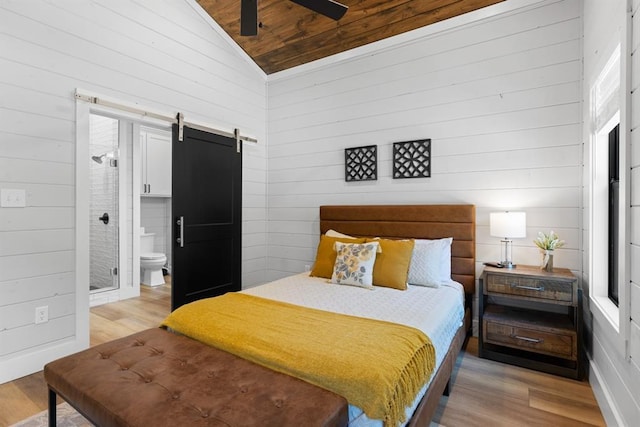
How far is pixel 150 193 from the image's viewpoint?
16.8 ft

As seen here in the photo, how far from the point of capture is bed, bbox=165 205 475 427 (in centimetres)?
161

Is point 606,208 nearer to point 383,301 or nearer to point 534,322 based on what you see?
point 534,322

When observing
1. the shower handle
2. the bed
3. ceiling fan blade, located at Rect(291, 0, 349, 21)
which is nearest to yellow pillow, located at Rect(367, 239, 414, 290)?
the bed

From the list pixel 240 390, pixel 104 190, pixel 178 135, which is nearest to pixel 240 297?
pixel 240 390

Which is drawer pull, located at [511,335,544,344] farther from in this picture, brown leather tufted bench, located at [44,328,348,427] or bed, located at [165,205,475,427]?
brown leather tufted bench, located at [44,328,348,427]

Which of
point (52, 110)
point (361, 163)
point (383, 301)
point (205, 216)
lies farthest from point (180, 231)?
point (383, 301)

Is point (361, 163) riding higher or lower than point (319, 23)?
lower

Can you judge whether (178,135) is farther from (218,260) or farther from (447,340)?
(447,340)

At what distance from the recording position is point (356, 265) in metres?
2.71

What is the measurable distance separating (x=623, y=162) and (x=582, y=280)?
1519mm

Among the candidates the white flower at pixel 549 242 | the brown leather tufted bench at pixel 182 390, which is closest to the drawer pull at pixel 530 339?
the white flower at pixel 549 242

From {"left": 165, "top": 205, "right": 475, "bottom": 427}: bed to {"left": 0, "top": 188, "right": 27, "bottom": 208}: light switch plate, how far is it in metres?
1.51

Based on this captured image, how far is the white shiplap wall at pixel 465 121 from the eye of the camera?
274cm

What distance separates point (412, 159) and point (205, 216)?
2.30 m
